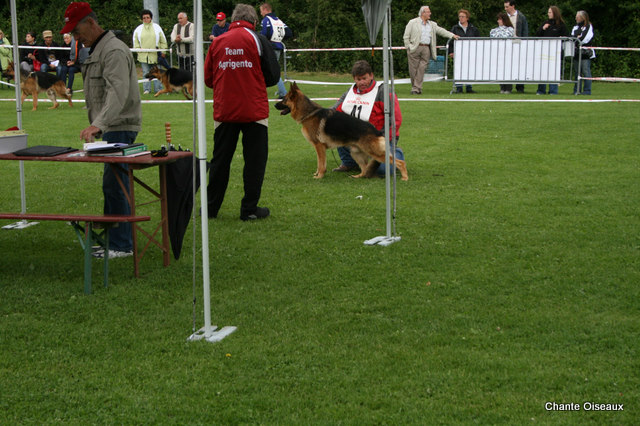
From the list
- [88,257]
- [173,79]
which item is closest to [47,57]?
[173,79]

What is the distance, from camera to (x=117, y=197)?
650 centimetres

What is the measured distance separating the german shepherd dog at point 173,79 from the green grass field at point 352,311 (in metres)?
11.2

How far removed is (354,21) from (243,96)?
87.2 feet

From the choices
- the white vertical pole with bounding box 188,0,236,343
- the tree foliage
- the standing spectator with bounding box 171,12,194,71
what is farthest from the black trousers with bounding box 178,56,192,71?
the white vertical pole with bounding box 188,0,236,343

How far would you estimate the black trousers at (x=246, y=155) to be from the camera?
302 inches

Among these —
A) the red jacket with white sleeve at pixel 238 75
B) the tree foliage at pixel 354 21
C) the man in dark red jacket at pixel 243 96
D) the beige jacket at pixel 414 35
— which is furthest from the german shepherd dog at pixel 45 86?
the tree foliage at pixel 354 21

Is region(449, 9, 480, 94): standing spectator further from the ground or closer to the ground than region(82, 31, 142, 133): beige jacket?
further from the ground

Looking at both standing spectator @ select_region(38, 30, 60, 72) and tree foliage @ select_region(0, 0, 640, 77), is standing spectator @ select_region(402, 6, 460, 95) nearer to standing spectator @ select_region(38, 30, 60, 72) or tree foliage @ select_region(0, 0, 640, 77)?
tree foliage @ select_region(0, 0, 640, 77)

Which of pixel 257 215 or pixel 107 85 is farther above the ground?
pixel 107 85

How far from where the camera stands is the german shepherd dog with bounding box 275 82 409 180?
9.42 metres

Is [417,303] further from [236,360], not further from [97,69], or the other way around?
[97,69]

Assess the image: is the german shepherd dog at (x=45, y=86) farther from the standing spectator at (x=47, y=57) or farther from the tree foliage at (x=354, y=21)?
the tree foliage at (x=354, y=21)

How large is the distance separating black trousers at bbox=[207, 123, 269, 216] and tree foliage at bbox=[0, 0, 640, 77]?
75.5 ft

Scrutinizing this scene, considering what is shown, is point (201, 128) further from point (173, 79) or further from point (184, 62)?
point (184, 62)
